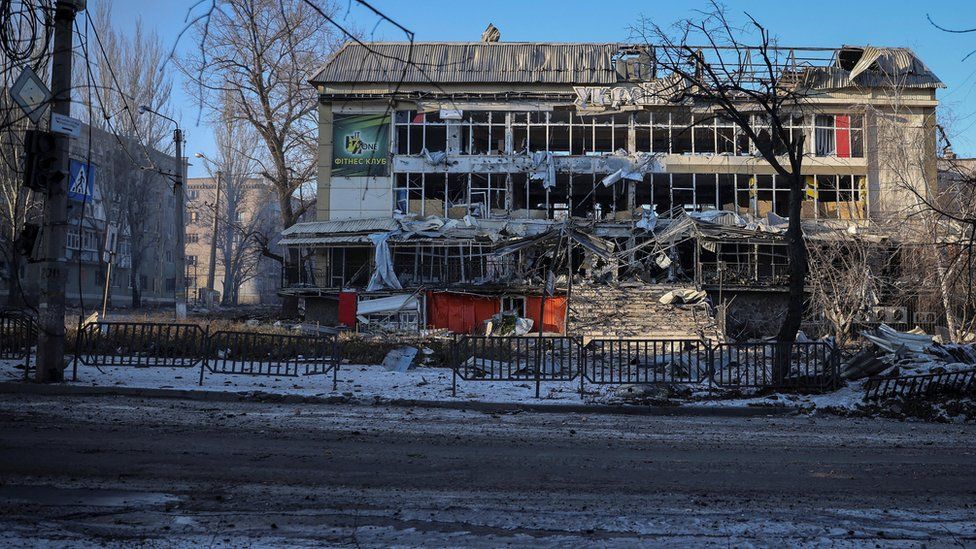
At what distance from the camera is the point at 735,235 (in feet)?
107

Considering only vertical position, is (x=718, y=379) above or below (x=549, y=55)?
below

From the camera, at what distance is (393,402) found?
43.9 feet

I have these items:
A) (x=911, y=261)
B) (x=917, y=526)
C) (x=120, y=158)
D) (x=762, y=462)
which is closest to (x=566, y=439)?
(x=762, y=462)

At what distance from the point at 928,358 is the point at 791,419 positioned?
5.01m

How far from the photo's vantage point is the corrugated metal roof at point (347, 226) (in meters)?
35.7

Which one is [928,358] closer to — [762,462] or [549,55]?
[762,462]

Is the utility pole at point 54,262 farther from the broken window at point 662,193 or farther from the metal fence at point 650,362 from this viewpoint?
the broken window at point 662,193

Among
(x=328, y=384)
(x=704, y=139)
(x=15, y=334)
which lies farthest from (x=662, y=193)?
(x=15, y=334)

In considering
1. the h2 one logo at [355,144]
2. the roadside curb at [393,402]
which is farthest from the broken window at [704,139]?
the roadside curb at [393,402]

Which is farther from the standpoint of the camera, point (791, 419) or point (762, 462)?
point (791, 419)

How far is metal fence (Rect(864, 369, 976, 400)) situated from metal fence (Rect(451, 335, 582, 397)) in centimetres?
557

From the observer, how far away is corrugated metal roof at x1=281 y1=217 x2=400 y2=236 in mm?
35719

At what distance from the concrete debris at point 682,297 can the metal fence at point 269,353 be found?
16.3 meters

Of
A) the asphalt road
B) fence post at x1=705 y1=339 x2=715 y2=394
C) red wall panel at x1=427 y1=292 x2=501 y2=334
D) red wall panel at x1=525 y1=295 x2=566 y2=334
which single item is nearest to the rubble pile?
fence post at x1=705 y1=339 x2=715 y2=394
